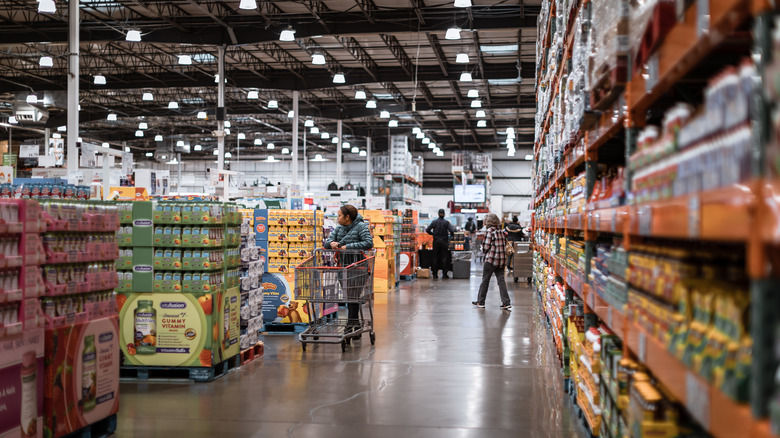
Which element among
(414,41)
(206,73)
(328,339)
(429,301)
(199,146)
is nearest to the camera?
(328,339)

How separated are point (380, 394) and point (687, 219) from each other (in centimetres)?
464

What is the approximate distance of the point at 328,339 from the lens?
9141 mm

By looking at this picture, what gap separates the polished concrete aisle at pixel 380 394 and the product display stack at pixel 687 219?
4.40 ft

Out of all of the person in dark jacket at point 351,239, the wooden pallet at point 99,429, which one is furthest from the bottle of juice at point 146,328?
the person in dark jacket at point 351,239

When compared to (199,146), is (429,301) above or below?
below

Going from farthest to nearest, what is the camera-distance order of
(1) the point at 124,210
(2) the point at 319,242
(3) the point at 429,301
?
(3) the point at 429,301 → (2) the point at 319,242 → (1) the point at 124,210

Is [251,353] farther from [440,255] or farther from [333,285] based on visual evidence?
[440,255]

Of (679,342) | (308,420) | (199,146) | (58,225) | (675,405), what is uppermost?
(199,146)

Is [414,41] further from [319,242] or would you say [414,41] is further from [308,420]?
[308,420]

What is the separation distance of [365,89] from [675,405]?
2653cm

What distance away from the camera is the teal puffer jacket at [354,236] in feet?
29.0

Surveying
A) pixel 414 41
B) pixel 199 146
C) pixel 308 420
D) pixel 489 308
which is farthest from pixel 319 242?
pixel 199 146

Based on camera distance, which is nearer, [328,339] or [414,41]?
[328,339]

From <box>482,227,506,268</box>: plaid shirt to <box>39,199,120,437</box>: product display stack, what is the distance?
27.0 feet
